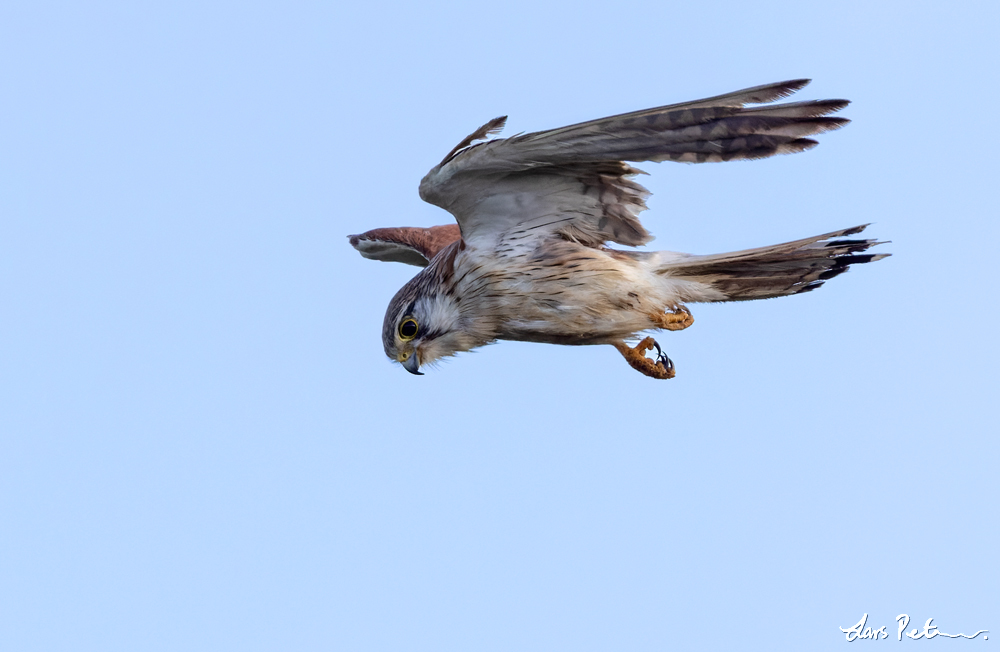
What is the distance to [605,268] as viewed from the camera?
6.32 meters

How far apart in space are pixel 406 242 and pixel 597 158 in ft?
8.35

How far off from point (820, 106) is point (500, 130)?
172cm

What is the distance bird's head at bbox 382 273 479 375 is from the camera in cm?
652

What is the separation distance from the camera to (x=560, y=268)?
248 inches

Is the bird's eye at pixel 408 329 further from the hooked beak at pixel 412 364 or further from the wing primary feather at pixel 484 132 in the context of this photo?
the wing primary feather at pixel 484 132

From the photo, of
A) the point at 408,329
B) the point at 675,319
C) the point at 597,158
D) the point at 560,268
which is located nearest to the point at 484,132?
the point at 597,158

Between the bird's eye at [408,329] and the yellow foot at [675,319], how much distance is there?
153 cm

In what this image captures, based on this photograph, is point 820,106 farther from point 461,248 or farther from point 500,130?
point 461,248

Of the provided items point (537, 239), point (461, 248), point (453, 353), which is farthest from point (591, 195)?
point (453, 353)

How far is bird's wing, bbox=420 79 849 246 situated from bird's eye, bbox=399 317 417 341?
0.65 metres

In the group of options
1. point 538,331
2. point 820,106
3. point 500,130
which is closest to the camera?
point 820,106

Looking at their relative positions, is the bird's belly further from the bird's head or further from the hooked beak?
the hooked beak

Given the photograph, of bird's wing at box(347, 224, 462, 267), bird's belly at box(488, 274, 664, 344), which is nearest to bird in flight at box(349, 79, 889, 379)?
bird's belly at box(488, 274, 664, 344)

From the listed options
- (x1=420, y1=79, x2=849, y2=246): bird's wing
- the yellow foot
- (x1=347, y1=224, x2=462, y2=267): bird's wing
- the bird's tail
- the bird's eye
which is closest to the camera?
(x1=420, y1=79, x2=849, y2=246): bird's wing
